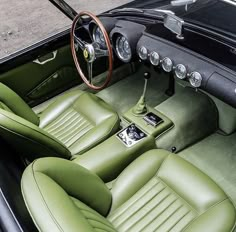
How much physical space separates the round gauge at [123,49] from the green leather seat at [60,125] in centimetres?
31

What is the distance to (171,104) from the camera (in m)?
2.01

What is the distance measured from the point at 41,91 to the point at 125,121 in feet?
2.06

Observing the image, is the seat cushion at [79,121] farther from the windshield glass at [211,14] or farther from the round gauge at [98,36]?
the windshield glass at [211,14]

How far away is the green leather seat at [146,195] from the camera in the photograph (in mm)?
1197

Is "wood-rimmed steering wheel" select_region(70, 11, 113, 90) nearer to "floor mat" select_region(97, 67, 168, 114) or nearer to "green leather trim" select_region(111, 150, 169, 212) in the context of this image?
"floor mat" select_region(97, 67, 168, 114)

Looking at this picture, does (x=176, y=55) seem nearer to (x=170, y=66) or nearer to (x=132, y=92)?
(x=170, y=66)

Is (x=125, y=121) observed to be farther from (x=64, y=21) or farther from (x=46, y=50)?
(x=64, y=21)

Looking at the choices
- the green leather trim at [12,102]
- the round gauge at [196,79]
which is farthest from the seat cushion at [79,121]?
the round gauge at [196,79]

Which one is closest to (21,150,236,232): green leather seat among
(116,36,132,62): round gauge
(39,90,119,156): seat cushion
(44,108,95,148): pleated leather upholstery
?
(39,90,119,156): seat cushion

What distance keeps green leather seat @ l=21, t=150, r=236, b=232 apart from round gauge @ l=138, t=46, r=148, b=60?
0.48m

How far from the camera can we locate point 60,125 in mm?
2070

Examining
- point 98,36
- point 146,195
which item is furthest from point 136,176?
point 98,36

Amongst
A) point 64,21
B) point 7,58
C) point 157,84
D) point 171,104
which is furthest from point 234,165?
point 64,21

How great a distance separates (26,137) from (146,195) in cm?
57
